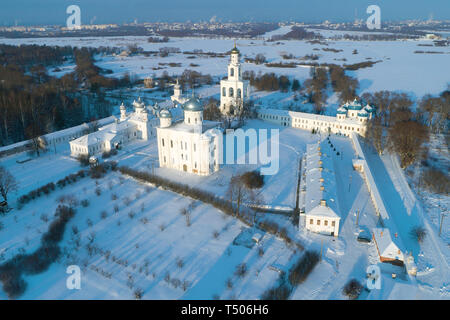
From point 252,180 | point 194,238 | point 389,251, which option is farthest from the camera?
point 252,180

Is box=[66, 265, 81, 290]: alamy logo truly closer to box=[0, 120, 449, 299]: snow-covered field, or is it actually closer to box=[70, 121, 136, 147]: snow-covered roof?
box=[0, 120, 449, 299]: snow-covered field

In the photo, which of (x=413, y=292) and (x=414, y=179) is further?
(x=414, y=179)

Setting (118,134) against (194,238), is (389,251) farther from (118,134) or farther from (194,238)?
(118,134)

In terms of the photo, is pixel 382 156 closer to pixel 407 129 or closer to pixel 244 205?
pixel 407 129

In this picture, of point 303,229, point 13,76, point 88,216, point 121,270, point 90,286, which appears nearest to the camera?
point 90,286

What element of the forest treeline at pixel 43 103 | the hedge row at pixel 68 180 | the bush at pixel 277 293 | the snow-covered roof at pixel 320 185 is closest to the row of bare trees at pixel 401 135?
the snow-covered roof at pixel 320 185

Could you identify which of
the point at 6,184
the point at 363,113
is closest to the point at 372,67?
the point at 363,113

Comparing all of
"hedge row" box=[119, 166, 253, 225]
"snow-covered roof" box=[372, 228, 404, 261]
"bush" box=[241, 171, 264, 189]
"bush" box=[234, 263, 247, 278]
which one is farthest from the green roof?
"snow-covered roof" box=[372, 228, 404, 261]

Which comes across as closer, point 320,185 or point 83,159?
point 320,185

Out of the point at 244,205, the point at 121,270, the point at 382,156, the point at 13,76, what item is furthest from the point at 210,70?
the point at 121,270
